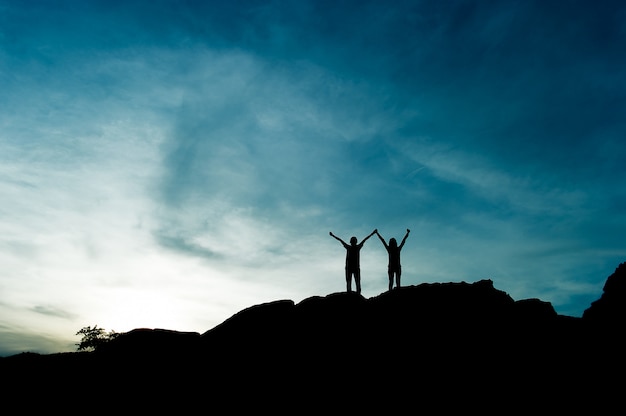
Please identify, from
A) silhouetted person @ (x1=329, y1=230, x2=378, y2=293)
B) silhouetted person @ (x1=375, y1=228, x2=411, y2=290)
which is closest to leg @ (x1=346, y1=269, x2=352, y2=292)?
silhouetted person @ (x1=329, y1=230, x2=378, y2=293)

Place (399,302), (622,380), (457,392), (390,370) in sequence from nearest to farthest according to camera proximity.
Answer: (622,380) → (457,392) → (390,370) → (399,302)

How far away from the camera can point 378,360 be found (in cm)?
1736

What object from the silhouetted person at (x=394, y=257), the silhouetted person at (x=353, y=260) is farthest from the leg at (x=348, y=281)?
the silhouetted person at (x=394, y=257)

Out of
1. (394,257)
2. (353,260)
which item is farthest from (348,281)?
(394,257)

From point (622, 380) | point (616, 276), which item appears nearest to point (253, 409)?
point (622, 380)

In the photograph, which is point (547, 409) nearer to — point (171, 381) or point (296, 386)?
point (296, 386)

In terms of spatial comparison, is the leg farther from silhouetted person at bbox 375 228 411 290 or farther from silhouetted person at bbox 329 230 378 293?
silhouetted person at bbox 375 228 411 290

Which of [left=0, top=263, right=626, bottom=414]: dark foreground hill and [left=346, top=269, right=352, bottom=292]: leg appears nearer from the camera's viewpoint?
[left=0, top=263, right=626, bottom=414]: dark foreground hill

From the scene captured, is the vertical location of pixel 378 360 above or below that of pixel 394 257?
below

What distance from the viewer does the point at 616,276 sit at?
17.1 m

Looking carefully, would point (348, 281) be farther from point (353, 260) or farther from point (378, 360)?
point (378, 360)

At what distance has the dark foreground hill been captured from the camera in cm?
1588

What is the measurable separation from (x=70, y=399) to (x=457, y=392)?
18.9 m

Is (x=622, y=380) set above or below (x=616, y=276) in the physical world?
below
